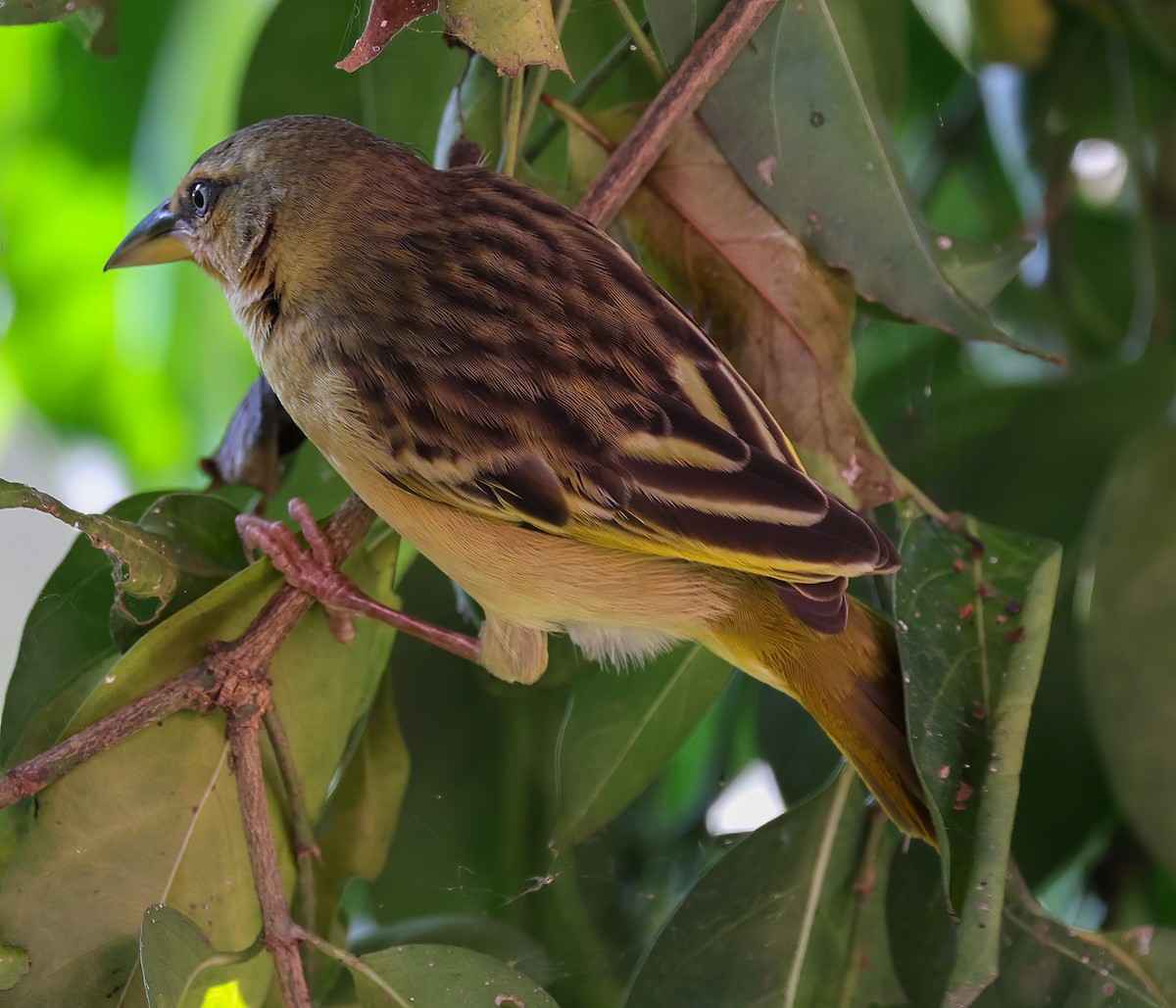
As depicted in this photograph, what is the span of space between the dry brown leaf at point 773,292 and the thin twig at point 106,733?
0.72 metres

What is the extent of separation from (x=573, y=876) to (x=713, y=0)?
1.06 meters

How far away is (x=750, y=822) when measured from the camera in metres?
1.60

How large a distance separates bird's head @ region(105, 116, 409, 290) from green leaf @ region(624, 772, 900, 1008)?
2.97 feet

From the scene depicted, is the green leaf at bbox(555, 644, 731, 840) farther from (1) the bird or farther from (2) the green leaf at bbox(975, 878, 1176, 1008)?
(2) the green leaf at bbox(975, 878, 1176, 1008)

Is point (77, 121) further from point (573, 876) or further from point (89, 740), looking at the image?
point (573, 876)

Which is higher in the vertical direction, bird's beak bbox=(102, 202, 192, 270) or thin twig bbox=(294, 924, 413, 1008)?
bird's beak bbox=(102, 202, 192, 270)

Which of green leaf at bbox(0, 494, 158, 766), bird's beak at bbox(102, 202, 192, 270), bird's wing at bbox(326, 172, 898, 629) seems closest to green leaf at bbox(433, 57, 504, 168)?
bird's wing at bbox(326, 172, 898, 629)

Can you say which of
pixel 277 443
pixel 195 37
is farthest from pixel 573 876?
pixel 195 37

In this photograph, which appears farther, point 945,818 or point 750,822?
point 750,822

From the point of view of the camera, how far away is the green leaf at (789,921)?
136 centimetres

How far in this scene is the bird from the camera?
119cm

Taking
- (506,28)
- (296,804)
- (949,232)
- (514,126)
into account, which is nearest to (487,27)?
(506,28)

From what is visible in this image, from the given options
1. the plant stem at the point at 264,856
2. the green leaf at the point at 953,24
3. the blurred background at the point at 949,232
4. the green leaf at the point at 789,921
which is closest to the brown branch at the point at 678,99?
the blurred background at the point at 949,232

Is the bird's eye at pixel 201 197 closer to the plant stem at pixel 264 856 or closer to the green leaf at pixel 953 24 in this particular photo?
the plant stem at pixel 264 856
